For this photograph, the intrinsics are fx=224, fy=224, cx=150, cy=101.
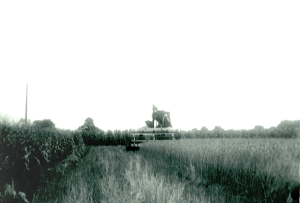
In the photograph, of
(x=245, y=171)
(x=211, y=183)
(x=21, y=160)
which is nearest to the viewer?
(x=245, y=171)

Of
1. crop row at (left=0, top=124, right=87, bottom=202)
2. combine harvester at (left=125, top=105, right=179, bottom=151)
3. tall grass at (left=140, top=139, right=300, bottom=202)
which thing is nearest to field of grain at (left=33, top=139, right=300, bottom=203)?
tall grass at (left=140, top=139, right=300, bottom=202)

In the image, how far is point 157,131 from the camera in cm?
2158

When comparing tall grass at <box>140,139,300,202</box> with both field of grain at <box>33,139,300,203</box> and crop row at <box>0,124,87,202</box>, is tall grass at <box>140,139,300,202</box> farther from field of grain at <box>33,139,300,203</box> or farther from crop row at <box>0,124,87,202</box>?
crop row at <box>0,124,87,202</box>

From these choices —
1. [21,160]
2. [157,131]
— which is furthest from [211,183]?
[157,131]

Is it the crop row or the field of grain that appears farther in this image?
the crop row

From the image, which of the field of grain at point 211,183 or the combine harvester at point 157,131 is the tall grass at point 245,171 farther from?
the combine harvester at point 157,131

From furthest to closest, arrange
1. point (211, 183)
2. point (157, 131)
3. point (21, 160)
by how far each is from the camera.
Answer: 1. point (157, 131)
2. point (211, 183)
3. point (21, 160)

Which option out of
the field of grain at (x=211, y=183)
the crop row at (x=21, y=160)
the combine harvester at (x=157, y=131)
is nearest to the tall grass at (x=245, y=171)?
the field of grain at (x=211, y=183)

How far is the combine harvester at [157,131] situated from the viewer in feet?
67.7

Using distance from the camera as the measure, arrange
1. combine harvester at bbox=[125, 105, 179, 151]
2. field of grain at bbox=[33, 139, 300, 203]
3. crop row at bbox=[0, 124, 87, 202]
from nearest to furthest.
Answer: field of grain at bbox=[33, 139, 300, 203], crop row at bbox=[0, 124, 87, 202], combine harvester at bbox=[125, 105, 179, 151]

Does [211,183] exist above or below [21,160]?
below

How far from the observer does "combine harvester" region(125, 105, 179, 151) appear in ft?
67.7

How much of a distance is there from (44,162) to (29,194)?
139cm

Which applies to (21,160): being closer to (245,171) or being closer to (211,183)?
(211,183)
